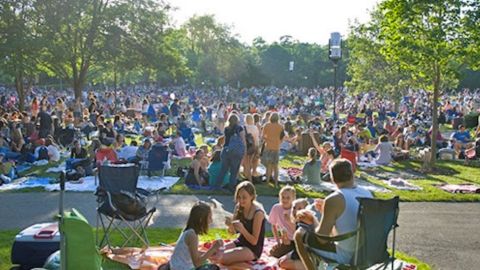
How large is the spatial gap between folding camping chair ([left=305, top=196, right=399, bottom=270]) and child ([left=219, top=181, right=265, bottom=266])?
1.10 m

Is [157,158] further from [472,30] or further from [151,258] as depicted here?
[472,30]

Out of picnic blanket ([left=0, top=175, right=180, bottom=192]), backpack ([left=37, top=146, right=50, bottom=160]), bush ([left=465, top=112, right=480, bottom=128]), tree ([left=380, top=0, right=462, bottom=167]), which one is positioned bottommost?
picnic blanket ([left=0, top=175, right=180, bottom=192])

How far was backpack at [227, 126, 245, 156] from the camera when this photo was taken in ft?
37.2

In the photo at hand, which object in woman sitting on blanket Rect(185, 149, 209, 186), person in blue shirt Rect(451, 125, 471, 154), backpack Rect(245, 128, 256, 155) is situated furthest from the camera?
person in blue shirt Rect(451, 125, 471, 154)

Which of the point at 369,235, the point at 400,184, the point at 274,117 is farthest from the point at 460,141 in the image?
the point at 369,235

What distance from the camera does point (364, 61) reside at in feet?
106

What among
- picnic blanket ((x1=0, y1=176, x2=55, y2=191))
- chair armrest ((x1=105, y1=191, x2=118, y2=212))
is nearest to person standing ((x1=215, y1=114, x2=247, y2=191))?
picnic blanket ((x1=0, y1=176, x2=55, y2=191))

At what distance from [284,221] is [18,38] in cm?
1805

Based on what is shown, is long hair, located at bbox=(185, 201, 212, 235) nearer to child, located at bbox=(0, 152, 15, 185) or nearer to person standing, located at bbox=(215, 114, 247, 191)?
person standing, located at bbox=(215, 114, 247, 191)

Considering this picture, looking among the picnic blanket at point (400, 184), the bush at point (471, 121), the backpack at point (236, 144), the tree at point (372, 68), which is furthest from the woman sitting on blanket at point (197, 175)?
the tree at point (372, 68)

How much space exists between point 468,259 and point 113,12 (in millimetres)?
20926

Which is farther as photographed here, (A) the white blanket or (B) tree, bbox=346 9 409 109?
(B) tree, bbox=346 9 409 109

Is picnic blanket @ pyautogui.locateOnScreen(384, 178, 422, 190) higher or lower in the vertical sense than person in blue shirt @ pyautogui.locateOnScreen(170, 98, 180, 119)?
lower

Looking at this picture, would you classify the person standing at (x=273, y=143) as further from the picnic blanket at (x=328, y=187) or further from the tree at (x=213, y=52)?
the tree at (x=213, y=52)
